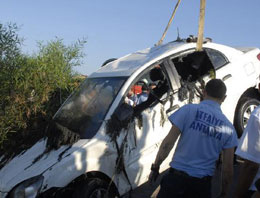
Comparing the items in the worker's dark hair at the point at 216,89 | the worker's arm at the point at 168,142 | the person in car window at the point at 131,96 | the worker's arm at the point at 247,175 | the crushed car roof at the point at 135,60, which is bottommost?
the worker's arm at the point at 247,175

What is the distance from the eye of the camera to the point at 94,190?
10.6 ft

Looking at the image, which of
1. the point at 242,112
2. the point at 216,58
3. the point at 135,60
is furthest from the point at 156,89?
the point at 242,112

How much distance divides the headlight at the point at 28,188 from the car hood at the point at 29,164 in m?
0.07

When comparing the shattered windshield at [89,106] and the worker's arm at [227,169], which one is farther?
the shattered windshield at [89,106]

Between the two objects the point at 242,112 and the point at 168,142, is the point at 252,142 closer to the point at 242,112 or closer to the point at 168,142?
the point at 168,142

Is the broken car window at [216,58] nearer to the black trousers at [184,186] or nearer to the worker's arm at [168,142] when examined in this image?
the worker's arm at [168,142]

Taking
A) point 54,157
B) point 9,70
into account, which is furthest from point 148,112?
point 9,70

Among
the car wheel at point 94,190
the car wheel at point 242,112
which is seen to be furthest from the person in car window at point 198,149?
the car wheel at point 242,112

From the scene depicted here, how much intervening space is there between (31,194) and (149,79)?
2.30 metres

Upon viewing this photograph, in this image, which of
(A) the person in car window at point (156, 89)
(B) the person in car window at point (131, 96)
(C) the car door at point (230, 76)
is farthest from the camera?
(C) the car door at point (230, 76)

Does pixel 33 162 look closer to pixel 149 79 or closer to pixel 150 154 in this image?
pixel 150 154

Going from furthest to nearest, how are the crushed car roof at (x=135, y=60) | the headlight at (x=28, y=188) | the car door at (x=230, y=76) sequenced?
the car door at (x=230, y=76), the crushed car roof at (x=135, y=60), the headlight at (x=28, y=188)

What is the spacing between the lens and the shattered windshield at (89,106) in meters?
3.65

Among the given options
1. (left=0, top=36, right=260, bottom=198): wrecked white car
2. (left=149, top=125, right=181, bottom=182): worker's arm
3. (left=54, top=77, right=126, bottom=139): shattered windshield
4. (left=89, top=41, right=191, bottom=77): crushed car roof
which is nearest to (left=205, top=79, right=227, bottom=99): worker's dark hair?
(left=149, top=125, right=181, bottom=182): worker's arm
